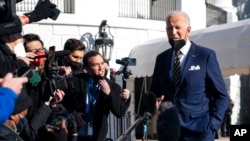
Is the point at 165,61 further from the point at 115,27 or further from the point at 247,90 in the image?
the point at 247,90

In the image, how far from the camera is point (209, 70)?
5.38 metres

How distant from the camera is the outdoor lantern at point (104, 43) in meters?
14.6

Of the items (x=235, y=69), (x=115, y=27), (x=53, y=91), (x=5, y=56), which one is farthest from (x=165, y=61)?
(x=115, y=27)

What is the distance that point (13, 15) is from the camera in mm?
4223

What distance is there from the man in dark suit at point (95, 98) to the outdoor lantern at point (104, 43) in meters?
7.99

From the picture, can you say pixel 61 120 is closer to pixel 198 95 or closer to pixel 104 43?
pixel 198 95

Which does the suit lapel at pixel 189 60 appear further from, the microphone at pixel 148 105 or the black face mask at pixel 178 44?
the microphone at pixel 148 105

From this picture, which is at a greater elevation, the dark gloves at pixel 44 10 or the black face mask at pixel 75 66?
the dark gloves at pixel 44 10

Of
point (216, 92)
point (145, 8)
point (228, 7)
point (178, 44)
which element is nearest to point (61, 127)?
point (178, 44)

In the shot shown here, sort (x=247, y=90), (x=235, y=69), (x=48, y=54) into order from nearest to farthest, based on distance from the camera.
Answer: (x=48, y=54)
(x=235, y=69)
(x=247, y=90)

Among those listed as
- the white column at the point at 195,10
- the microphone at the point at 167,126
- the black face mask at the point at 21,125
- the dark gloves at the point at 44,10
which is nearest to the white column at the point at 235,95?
the white column at the point at 195,10

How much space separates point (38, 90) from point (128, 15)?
1105 cm

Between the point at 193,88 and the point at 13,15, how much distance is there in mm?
1778

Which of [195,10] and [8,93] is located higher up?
[195,10]
